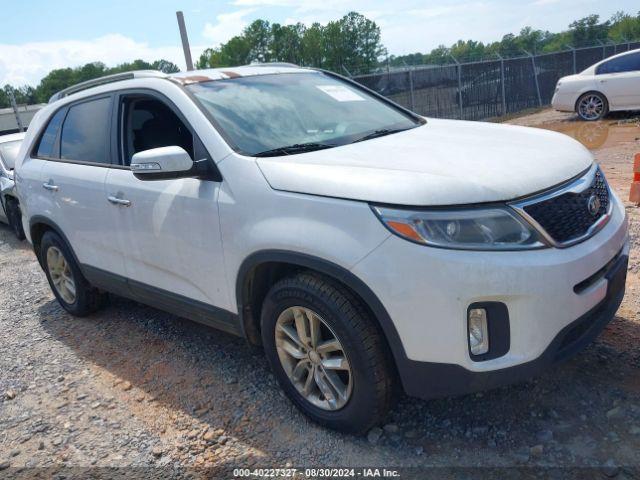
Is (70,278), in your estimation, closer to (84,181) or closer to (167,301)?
(84,181)

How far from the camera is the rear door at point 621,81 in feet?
42.5

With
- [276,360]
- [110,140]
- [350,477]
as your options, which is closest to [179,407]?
[276,360]

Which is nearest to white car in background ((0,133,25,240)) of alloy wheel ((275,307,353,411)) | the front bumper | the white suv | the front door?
the white suv

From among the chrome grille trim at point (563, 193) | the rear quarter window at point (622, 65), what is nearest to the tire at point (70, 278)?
the chrome grille trim at point (563, 193)

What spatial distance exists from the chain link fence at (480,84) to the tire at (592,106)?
15.1ft

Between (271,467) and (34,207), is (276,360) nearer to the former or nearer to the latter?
(271,467)

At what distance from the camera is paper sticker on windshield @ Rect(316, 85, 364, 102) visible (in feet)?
12.4

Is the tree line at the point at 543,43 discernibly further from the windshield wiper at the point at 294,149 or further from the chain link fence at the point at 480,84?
the windshield wiper at the point at 294,149

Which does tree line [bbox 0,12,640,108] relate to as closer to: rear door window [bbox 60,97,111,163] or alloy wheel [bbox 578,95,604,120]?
alloy wheel [bbox 578,95,604,120]

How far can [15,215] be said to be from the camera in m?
8.41

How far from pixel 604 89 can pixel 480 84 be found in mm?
5429

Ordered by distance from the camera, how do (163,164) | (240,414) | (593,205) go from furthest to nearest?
(240,414), (163,164), (593,205)

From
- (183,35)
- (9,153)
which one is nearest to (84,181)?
(183,35)

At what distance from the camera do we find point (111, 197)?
3688 mm
